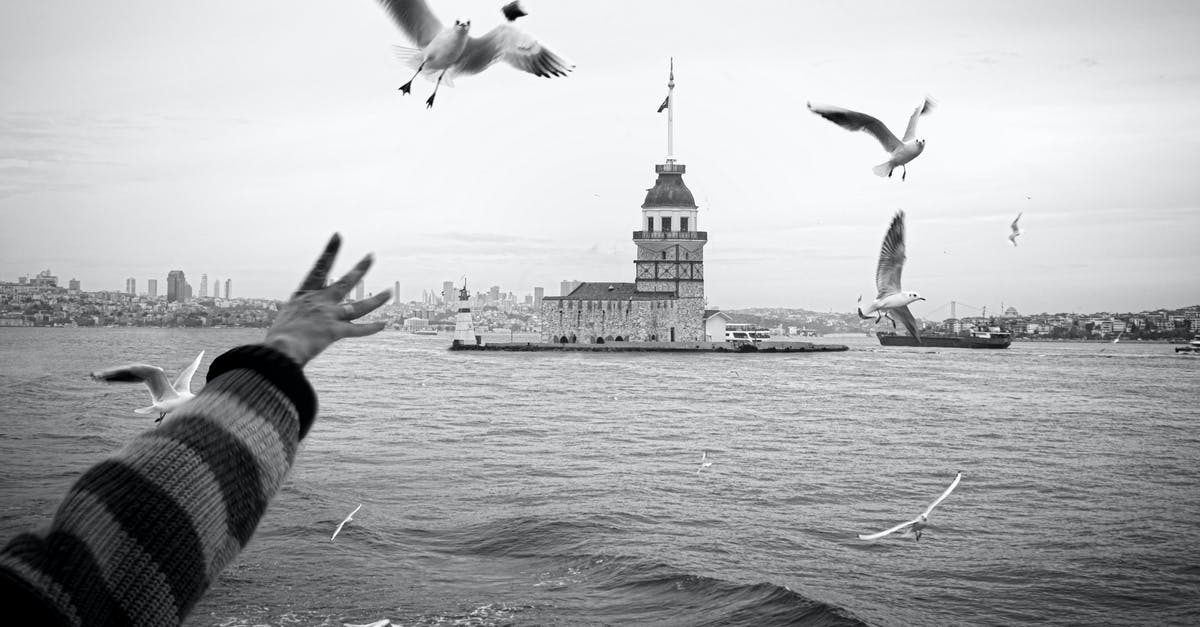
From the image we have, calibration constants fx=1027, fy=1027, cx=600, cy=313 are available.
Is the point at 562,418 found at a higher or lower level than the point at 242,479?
lower

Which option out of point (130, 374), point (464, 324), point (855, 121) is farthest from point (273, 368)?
point (464, 324)

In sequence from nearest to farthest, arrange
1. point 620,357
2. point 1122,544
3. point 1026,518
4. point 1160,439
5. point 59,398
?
point 1122,544
point 1026,518
point 1160,439
point 59,398
point 620,357

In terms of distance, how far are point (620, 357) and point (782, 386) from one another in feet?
64.9

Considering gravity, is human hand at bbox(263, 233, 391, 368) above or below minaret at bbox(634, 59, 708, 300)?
below

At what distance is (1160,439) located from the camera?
2220 centimetres

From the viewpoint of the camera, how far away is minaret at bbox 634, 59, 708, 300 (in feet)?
210

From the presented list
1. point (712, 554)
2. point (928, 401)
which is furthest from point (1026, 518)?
point (928, 401)

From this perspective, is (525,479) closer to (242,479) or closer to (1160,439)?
(242,479)

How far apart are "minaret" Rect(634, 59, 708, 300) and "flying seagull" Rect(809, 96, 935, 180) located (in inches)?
2121

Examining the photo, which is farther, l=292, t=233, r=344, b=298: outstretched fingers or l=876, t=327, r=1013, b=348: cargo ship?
l=876, t=327, r=1013, b=348: cargo ship

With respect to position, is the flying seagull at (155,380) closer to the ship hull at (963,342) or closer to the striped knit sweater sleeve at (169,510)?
the striped knit sweater sleeve at (169,510)

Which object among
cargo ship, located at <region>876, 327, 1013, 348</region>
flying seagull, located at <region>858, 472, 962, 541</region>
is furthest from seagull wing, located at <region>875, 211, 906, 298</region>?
cargo ship, located at <region>876, 327, 1013, 348</region>

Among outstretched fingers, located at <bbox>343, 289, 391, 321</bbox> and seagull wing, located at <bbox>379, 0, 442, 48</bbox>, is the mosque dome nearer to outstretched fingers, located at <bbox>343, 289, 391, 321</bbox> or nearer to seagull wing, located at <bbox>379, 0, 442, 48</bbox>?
seagull wing, located at <bbox>379, 0, 442, 48</bbox>

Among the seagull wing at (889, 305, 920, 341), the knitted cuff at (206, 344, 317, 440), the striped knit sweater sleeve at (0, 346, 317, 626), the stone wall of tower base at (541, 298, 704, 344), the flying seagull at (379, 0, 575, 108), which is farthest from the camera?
the stone wall of tower base at (541, 298, 704, 344)
